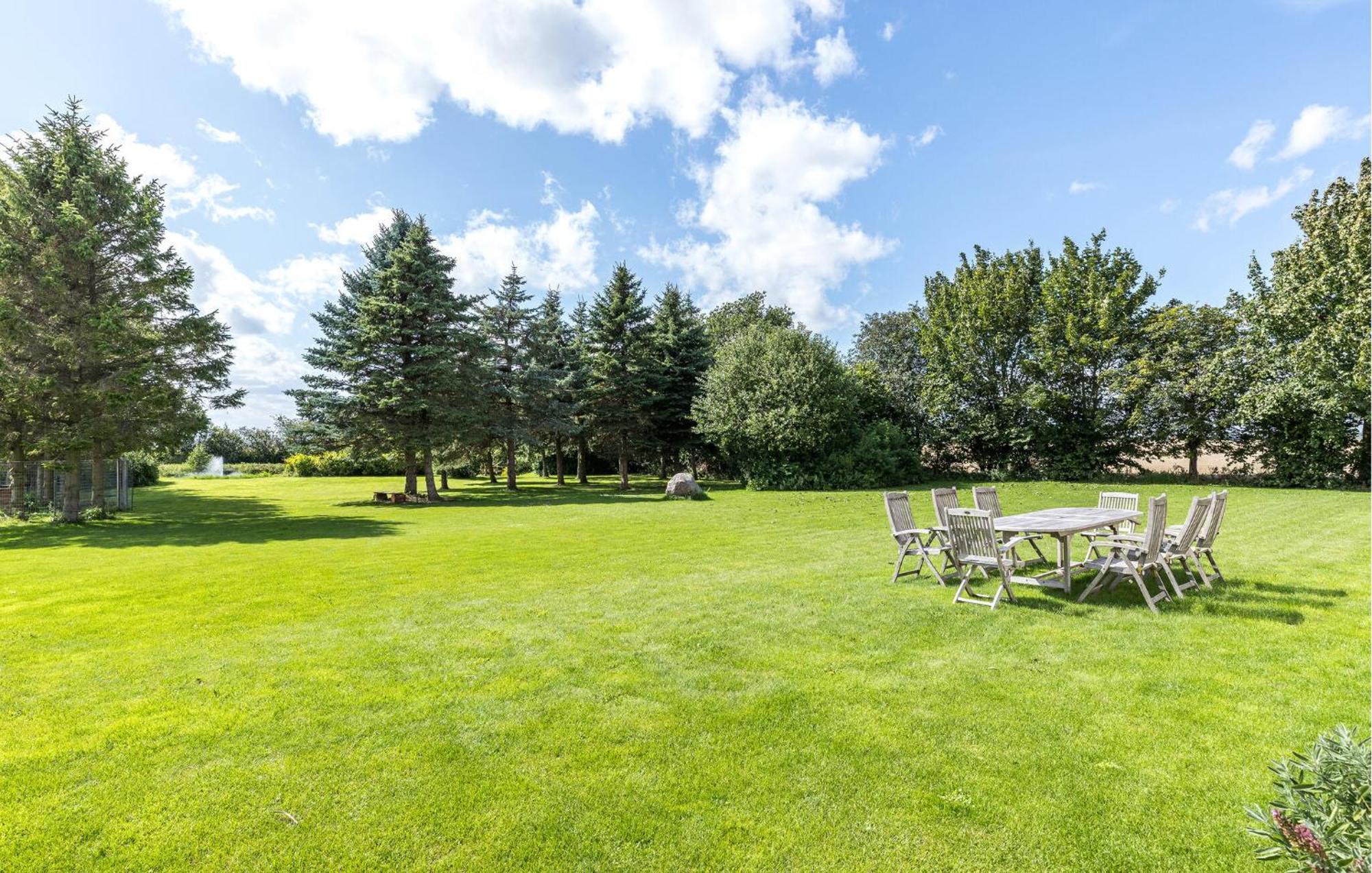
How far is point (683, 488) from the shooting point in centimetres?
2152

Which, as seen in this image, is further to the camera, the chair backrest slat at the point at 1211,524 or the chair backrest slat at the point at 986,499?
the chair backrest slat at the point at 986,499

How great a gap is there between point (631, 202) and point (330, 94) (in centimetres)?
1088

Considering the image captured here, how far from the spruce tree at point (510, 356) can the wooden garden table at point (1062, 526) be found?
66.7 feet

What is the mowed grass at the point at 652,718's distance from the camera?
8.96 feet

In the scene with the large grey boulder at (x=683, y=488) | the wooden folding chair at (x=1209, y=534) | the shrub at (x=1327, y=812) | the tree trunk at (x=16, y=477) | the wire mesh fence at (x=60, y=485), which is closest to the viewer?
the shrub at (x=1327, y=812)

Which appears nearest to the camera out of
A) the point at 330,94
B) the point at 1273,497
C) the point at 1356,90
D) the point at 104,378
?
the point at 1356,90

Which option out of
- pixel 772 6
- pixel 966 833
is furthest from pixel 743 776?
pixel 772 6

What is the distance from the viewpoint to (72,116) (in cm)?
1573

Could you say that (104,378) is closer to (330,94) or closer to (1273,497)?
(330,94)

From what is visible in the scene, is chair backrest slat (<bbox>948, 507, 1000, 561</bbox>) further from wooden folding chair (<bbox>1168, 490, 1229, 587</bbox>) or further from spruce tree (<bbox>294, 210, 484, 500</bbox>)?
spruce tree (<bbox>294, 210, 484, 500</bbox>)

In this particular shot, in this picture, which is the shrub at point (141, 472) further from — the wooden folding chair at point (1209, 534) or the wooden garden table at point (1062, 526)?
the wooden folding chair at point (1209, 534)

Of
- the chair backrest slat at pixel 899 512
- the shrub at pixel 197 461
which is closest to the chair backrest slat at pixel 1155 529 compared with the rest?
the chair backrest slat at pixel 899 512

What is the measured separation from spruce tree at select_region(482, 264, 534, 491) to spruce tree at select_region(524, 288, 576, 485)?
0.27 m

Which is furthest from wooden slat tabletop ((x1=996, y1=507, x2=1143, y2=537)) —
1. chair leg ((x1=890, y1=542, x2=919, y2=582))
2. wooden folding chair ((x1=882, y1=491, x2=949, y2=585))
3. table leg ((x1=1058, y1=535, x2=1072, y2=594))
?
chair leg ((x1=890, y1=542, x2=919, y2=582))
